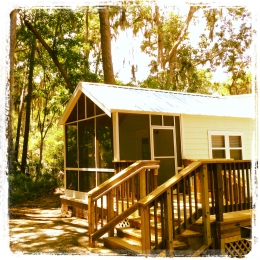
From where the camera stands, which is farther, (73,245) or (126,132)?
(126,132)

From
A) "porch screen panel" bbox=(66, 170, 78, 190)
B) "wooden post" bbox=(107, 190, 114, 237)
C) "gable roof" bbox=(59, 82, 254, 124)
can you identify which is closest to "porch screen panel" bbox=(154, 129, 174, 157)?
"gable roof" bbox=(59, 82, 254, 124)

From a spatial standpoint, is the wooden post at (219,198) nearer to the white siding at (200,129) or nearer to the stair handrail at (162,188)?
the stair handrail at (162,188)

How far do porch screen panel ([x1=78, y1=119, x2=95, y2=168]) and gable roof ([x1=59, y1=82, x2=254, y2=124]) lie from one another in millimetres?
990

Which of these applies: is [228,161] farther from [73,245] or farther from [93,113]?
[93,113]

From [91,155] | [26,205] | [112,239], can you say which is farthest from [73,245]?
[26,205]

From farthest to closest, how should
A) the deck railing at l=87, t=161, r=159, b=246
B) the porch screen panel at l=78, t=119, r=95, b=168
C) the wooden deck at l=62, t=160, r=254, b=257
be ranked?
the porch screen panel at l=78, t=119, r=95, b=168
the deck railing at l=87, t=161, r=159, b=246
the wooden deck at l=62, t=160, r=254, b=257

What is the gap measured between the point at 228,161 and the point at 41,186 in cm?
1296

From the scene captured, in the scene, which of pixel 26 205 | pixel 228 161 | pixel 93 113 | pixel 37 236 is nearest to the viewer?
pixel 228 161

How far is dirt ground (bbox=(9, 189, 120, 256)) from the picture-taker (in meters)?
5.98

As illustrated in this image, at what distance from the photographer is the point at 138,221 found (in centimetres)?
634

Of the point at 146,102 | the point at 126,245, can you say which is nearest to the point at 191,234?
the point at 126,245

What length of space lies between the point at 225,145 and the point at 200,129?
1330 millimetres

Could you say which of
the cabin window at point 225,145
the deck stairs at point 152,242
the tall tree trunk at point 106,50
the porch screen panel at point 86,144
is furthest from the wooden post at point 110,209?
the tall tree trunk at point 106,50

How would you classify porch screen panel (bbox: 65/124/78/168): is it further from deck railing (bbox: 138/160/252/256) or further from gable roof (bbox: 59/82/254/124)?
deck railing (bbox: 138/160/252/256)
